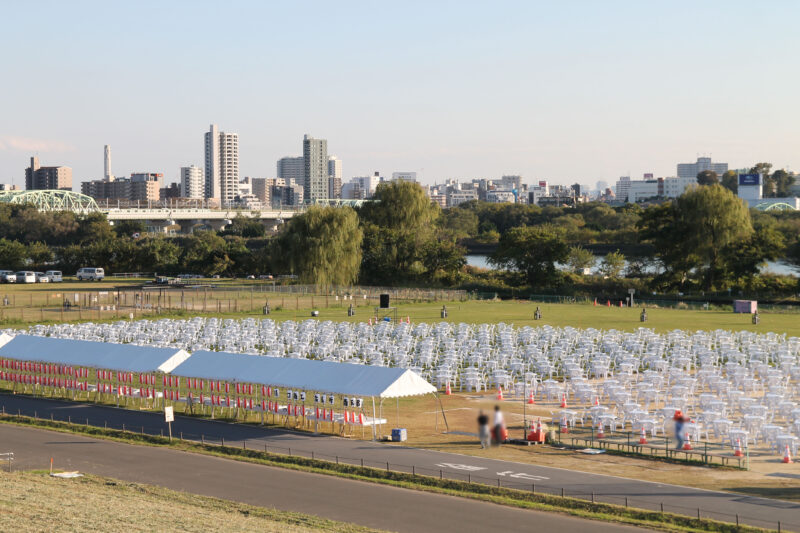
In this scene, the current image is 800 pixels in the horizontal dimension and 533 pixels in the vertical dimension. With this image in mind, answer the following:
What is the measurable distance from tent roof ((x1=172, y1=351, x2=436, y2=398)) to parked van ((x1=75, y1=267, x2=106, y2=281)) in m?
77.7

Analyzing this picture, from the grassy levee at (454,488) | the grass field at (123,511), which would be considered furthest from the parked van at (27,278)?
the grass field at (123,511)

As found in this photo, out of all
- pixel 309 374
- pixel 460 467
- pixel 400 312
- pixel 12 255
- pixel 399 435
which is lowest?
pixel 460 467

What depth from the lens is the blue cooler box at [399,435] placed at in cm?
2841

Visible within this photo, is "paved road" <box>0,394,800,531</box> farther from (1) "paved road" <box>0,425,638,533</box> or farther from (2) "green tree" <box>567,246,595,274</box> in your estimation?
(2) "green tree" <box>567,246,595,274</box>

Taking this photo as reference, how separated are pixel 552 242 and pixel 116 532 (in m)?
76.2

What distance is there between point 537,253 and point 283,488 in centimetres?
7000

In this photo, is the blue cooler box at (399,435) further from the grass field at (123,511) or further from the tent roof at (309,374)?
the grass field at (123,511)

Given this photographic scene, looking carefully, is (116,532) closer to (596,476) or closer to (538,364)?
(596,476)

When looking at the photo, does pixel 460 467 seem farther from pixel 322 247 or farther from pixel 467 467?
pixel 322 247

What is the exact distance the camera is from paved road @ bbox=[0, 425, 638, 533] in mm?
20391

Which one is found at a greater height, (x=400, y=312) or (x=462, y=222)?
(x=462, y=222)

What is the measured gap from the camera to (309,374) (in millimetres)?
30172

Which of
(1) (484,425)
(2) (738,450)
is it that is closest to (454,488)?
(2) (738,450)

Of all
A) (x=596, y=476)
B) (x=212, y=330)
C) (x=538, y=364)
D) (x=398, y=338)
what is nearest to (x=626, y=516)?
(x=596, y=476)
